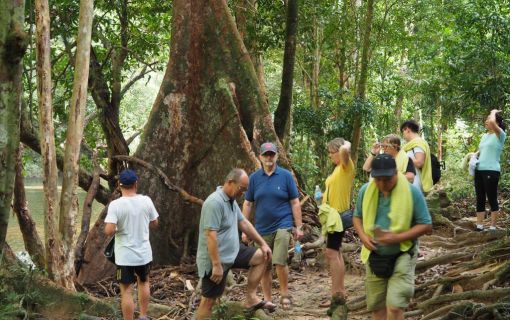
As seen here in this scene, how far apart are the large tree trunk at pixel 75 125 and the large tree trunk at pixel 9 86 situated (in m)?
2.66

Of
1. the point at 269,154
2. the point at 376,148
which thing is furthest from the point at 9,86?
the point at 376,148

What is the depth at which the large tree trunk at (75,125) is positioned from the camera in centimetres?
714

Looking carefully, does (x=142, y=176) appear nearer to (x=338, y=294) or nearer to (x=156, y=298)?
(x=156, y=298)

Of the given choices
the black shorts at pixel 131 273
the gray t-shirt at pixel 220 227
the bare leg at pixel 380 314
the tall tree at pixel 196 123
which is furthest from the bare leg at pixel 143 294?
the tall tree at pixel 196 123

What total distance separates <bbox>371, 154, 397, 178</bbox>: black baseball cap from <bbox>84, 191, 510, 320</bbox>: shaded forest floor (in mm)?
1831

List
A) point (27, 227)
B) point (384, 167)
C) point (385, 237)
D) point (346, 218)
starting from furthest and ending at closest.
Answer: point (27, 227), point (346, 218), point (385, 237), point (384, 167)

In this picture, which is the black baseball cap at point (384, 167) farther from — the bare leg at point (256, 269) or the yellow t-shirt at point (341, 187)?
the bare leg at point (256, 269)

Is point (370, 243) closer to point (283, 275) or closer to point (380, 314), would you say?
point (380, 314)

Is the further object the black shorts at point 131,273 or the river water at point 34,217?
the river water at point 34,217

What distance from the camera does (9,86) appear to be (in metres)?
4.39

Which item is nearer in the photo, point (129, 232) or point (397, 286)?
point (397, 286)

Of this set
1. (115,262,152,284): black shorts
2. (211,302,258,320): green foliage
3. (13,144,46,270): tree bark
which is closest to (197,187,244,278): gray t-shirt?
(211,302,258,320): green foliage

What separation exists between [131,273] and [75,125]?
6.66 ft

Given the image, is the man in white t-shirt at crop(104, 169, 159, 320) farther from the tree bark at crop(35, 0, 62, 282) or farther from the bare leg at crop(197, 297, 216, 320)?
the tree bark at crop(35, 0, 62, 282)
